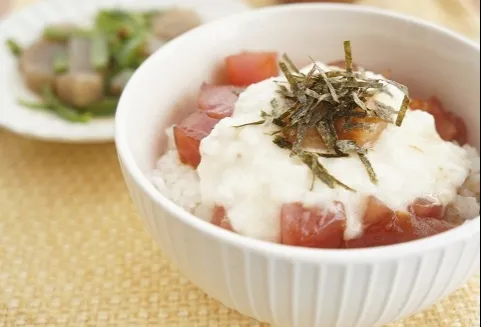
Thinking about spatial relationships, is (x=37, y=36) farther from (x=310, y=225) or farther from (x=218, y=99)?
(x=310, y=225)

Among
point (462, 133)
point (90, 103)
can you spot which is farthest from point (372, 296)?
point (90, 103)

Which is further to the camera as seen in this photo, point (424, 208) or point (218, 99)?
point (218, 99)

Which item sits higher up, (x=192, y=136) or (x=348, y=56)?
(x=348, y=56)

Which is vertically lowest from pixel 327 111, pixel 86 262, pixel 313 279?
pixel 86 262

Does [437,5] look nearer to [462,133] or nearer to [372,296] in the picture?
[462,133]

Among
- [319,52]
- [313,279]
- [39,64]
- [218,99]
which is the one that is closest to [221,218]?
[313,279]
